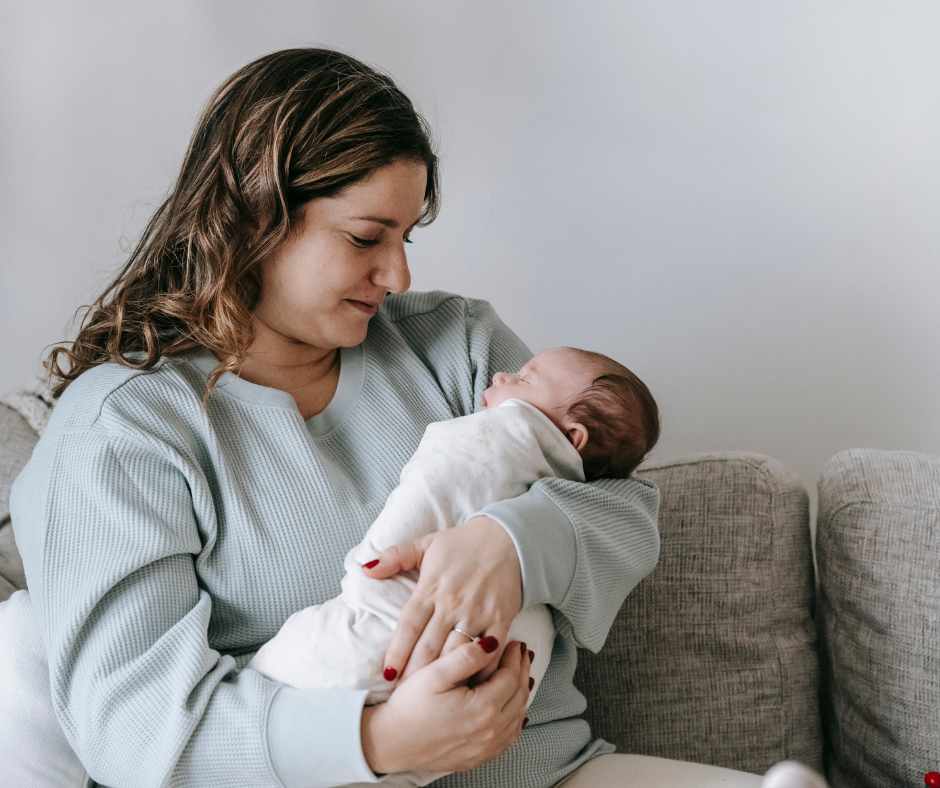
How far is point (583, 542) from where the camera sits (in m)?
1.42

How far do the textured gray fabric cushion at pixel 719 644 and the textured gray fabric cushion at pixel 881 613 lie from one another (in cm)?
5

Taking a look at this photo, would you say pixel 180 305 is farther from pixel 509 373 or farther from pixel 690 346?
pixel 690 346

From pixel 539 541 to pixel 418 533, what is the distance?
0.47 feet

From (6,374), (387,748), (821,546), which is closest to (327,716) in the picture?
(387,748)

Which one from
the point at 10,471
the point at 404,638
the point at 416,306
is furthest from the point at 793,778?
the point at 10,471

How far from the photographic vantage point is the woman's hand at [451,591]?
1.25 metres

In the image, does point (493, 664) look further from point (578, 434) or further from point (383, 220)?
point (383, 220)

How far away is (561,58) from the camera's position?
220 cm

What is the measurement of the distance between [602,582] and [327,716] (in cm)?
42

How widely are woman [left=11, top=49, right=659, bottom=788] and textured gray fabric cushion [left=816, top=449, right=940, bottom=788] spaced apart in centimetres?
40

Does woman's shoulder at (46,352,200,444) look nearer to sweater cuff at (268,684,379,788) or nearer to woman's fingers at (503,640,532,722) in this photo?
sweater cuff at (268,684,379,788)

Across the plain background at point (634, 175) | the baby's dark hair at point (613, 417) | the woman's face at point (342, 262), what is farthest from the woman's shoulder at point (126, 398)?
the plain background at point (634, 175)

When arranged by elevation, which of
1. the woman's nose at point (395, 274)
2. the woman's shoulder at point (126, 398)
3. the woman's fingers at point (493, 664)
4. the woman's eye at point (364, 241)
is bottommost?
the woman's fingers at point (493, 664)

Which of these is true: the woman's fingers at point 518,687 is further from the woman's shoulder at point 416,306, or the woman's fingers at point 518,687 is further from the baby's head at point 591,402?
the woman's shoulder at point 416,306
